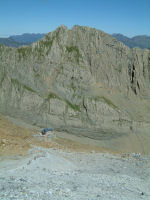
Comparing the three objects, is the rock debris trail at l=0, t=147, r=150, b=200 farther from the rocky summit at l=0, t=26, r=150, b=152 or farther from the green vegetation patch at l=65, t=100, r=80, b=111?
the green vegetation patch at l=65, t=100, r=80, b=111

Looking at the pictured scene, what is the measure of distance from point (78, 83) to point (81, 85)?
0.53m

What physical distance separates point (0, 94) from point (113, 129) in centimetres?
1654

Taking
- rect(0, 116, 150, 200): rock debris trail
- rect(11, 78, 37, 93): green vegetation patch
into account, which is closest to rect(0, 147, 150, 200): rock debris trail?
rect(0, 116, 150, 200): rock debris trail

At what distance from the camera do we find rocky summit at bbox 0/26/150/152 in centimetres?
3180

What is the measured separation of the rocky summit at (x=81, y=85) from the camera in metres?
31.8

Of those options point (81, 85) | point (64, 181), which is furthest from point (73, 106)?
point (64, 181)

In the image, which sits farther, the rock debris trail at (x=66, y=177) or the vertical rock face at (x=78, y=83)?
the vertical rock face at (x=78, y=83)

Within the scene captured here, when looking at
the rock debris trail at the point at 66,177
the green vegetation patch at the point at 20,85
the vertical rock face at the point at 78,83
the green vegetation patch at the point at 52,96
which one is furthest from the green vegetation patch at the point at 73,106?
the rock debris trail at the point at 66,177

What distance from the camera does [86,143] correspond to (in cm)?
3041

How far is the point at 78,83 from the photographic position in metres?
34.3

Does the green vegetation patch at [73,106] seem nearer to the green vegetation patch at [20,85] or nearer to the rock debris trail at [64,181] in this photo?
the green vegetation patch at [20,85]

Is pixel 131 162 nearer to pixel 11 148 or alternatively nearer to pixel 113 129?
pixel 11 148

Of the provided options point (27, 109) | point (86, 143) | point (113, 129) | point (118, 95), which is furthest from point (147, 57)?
point (27, 109)

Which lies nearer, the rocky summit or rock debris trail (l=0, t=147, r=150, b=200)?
rock debris trail (l=0, t=147, r=150, b=200)
